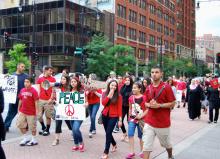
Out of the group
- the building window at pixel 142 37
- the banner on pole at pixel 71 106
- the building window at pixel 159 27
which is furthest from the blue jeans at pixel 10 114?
the building window at pixel 159 27

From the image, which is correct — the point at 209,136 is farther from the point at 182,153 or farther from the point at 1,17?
the point at 1,17

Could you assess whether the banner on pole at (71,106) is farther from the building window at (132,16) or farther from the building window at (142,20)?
the building window at (142,20)

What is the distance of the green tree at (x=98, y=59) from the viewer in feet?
168

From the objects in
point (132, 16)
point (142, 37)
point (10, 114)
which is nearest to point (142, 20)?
point (142, 37)

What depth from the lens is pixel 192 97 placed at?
54.1 feet

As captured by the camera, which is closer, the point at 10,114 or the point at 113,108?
the point at 113,108

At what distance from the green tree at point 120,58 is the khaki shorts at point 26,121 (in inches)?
1712

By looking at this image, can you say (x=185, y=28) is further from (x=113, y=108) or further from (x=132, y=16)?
(x=113, y=108)

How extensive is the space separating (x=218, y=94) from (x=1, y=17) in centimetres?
5624

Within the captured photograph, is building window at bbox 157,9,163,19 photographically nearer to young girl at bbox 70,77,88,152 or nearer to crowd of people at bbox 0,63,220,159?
crowd of people at bbox 0,63,220,159

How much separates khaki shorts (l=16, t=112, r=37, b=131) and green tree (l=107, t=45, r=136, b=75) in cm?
4347

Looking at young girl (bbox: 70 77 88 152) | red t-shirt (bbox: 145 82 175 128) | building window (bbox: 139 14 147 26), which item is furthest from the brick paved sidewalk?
building window (bbox: 139 14 147 26)

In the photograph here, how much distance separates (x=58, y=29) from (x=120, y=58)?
33.5 ft

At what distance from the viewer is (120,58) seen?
54.0 m
